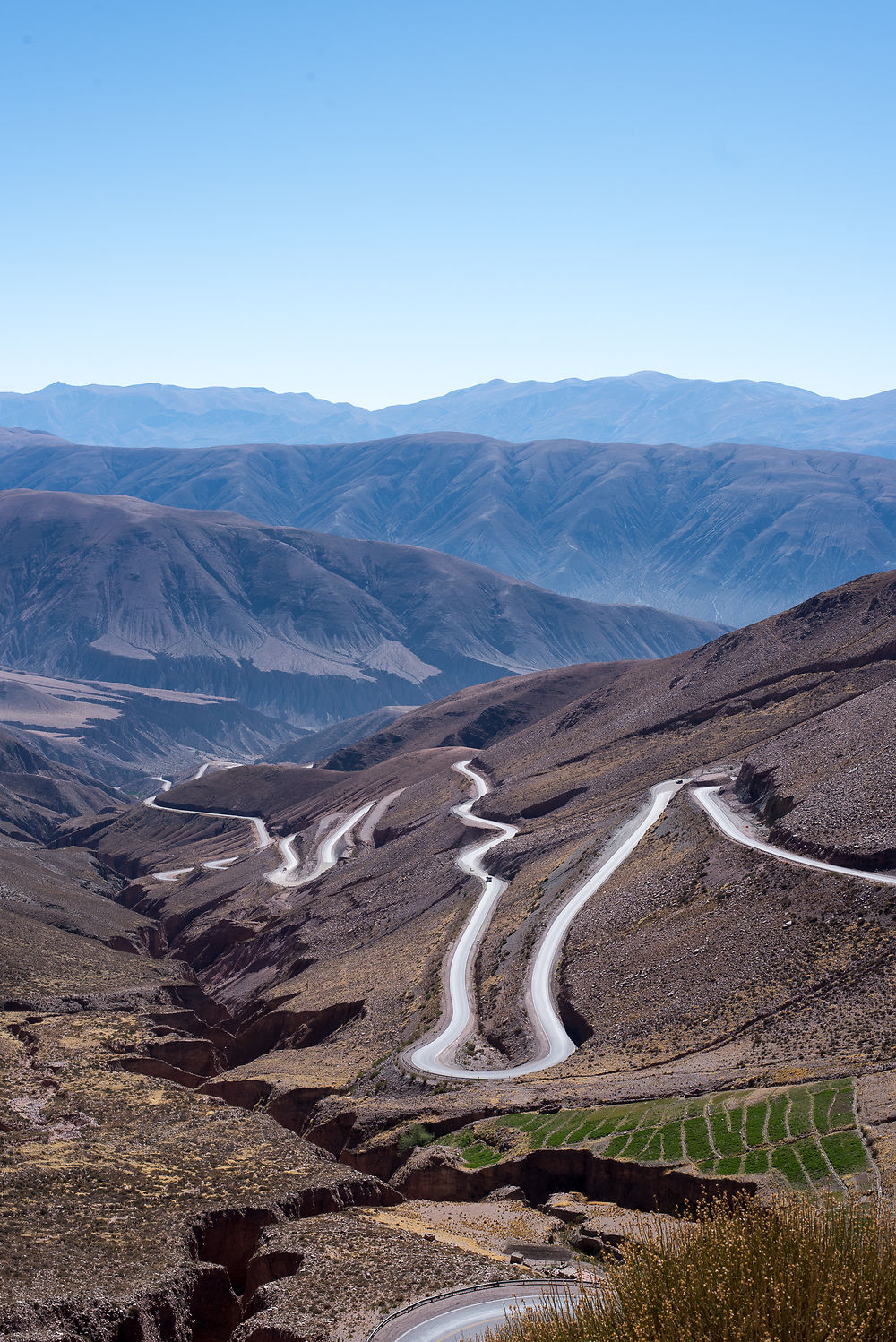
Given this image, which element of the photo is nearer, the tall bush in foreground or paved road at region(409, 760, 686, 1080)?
the tall bush in foreground

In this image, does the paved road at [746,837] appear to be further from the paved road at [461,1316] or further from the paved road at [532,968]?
the paved road at [461,1316]

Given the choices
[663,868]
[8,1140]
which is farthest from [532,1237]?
[663,868]

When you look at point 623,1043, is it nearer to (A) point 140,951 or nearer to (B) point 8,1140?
(B) point 8,1140

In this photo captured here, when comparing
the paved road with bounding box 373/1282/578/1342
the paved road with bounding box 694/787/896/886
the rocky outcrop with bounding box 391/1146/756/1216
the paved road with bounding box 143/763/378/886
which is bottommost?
the paved road with bounding box 143/763/378/886

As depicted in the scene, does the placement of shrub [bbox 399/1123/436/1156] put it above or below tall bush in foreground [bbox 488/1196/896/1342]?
below

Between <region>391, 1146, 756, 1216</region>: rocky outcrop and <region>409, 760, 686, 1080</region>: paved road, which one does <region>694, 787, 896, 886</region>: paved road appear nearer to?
<region>409, 760, 686, 1080</region>: paved road

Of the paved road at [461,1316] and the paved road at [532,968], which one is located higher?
the paved road at [461,1316]

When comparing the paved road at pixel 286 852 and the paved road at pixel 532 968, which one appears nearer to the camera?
the paved road at pixel 532 968

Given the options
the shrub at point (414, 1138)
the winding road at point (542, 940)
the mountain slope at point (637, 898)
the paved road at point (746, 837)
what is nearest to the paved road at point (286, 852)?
the mountain slope at point (637, 898)

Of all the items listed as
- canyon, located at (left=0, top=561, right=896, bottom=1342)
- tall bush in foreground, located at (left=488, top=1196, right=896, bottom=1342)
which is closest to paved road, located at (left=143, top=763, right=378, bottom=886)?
canyon, located at (left=0, top=561, right=896, bottom=1342)
